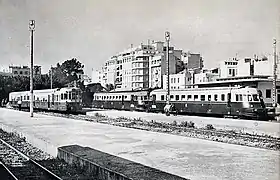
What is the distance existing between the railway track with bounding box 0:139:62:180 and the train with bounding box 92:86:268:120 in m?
5.54

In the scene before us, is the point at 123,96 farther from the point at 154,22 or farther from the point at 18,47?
the point at 154,22

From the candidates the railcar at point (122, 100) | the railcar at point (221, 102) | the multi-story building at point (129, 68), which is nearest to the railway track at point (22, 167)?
the railcar at point (221, 102)

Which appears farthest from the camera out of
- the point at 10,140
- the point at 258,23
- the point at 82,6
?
the point at 10,140

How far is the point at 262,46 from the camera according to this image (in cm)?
338

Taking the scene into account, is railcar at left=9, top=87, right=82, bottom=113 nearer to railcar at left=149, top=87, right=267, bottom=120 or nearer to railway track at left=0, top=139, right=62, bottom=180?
railcar at left=149, top=87, right=267, bottom=120

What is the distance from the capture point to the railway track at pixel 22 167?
14.0 ft

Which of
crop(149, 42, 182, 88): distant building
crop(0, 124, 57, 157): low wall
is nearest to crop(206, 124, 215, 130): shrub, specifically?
crop(149, 42, 182, 88): distant building

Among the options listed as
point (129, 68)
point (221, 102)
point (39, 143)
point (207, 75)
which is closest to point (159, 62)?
point (129, 68)

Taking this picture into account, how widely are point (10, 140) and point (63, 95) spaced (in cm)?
747

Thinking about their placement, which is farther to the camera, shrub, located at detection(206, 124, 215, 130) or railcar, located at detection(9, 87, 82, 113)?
railcar, located at detection(9, 87, 82, 113)

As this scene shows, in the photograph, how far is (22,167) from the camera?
16.1 ft

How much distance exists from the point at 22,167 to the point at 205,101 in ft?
25.2

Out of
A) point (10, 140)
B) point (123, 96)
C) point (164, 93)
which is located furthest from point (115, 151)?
point (123, 96)

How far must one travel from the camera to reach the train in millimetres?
10242
